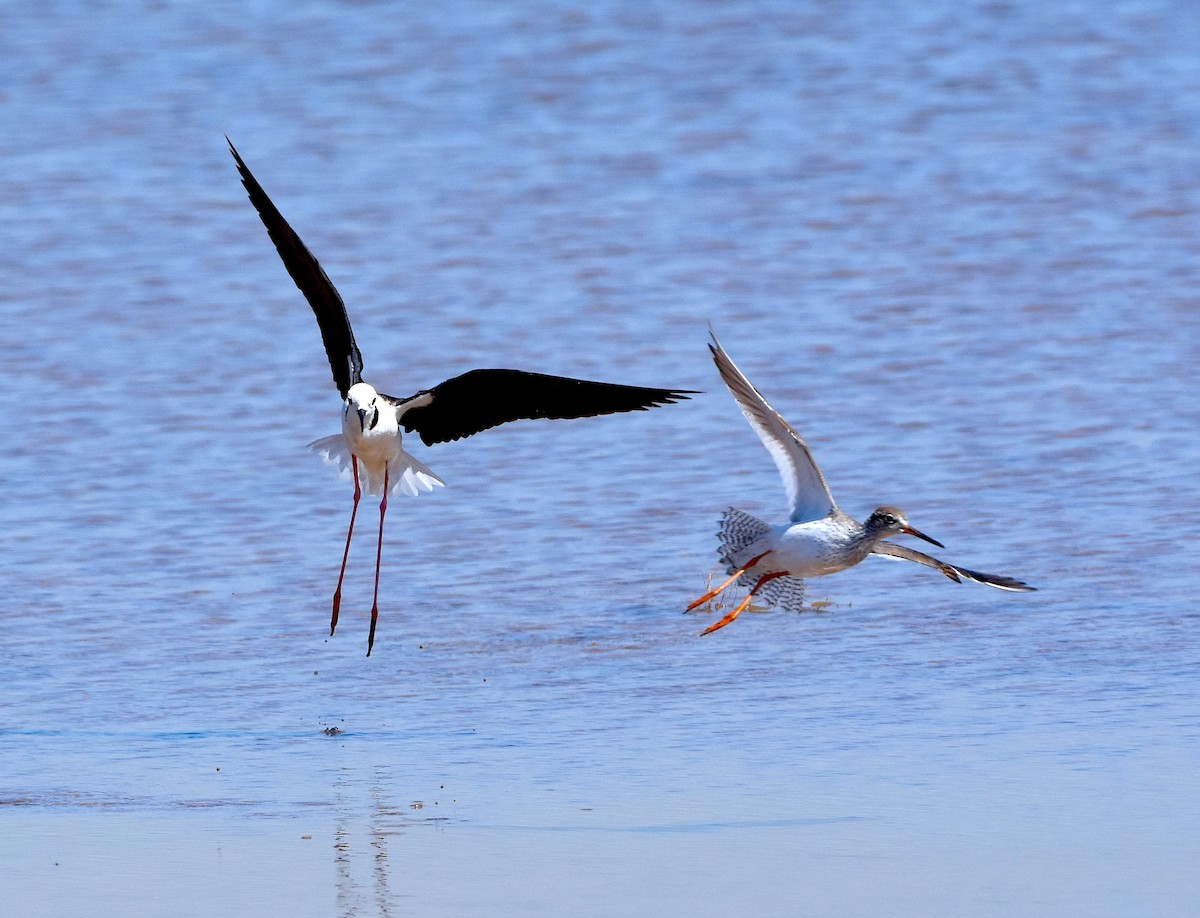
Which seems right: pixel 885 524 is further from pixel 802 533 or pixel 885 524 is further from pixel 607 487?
pixel 607 487

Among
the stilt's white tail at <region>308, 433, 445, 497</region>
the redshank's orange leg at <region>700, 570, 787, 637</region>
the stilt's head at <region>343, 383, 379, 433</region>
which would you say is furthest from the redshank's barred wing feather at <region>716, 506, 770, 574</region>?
the stilt's head at <region>343, 383, 379, 433</region>

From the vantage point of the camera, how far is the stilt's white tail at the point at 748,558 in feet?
28.1

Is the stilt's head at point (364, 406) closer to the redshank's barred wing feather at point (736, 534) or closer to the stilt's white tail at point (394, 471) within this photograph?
the stilt's white tail at point (394, 471)

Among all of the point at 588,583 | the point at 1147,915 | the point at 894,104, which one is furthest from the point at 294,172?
the point at 1147,915

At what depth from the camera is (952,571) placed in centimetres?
819

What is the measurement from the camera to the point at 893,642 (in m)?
8.40

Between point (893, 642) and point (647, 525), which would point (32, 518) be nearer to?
point (647, 525)

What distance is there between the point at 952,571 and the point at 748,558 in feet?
2.54

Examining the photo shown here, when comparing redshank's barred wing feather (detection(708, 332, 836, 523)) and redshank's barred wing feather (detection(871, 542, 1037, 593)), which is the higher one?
redshank's barred wing feather (detection(708, 332, 836, 523))

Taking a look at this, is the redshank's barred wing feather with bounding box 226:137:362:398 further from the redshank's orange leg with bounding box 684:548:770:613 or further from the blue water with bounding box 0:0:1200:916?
the redshank's orange leg with bounding box 684:548:770:613

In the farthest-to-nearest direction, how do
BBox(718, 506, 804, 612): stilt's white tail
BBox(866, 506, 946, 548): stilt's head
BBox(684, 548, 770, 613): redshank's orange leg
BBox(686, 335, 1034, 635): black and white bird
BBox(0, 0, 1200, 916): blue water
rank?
1. BBox(718, 506, 804, 612): stilt's white tail
2. BBox(684, 548, 770, 613): redshank's orange leg
3. BBox(866, 506, 946, 548): stilt's head
4. BBox(686, 335, 1034, 635): black and white bird
5. BBox(0, 0, 1200, 916): blue water

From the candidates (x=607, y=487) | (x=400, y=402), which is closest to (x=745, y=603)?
(x=400, y=402)

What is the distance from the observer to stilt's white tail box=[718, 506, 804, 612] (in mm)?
8562

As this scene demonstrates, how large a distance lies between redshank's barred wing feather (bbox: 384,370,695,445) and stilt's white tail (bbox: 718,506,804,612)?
649mm
